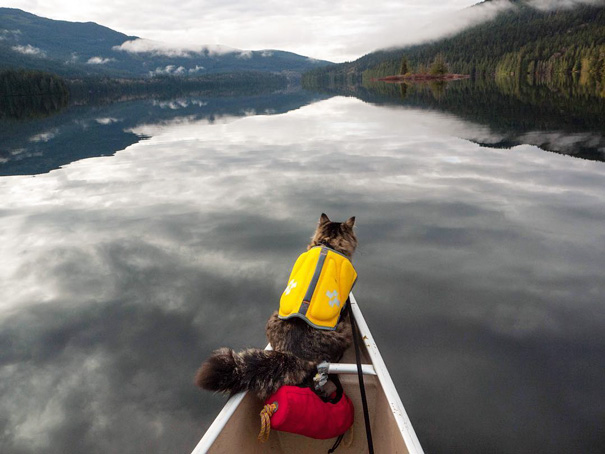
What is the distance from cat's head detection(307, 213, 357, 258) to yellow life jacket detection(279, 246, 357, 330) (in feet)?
1.90

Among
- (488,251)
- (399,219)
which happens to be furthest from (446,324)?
(399,219)

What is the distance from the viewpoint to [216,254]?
993 centimetres

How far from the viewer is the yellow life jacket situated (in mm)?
4336

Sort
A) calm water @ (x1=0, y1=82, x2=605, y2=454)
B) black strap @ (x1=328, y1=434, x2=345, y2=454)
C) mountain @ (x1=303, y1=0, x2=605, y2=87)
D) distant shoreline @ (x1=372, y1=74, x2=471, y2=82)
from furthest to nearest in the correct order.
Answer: distant shoreline @ (x1=372, y1=74, x2=471, y2=82), mountain @ (x1=303, y1=0, x2=605, y2=87), calm water @ (x1=0, y1=82, x2=605, y2=454), black strap @ (x1=328, y1=434, x2=345, y2=454)

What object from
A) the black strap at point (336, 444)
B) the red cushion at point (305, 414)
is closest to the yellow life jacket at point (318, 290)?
the red cushion at point (305, 414)

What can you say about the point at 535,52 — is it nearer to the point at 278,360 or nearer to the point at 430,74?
the point at 430,74

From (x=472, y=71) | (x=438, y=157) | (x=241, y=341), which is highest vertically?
(x=472, y=71)

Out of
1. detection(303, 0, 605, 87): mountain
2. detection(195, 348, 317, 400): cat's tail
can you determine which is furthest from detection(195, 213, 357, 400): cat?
detection(303, 0, 605, 87): mountain

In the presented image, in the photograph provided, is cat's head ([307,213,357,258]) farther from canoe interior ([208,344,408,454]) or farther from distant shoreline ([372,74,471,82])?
distant shoreline ([372,74,471,82])

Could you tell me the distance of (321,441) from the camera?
4.12 metres

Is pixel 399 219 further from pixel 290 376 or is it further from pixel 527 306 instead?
pixel 290 376

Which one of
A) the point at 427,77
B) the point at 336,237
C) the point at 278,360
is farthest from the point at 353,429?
the point at 427,77

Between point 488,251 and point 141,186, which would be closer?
point 488,251

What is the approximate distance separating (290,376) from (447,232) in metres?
8.08
